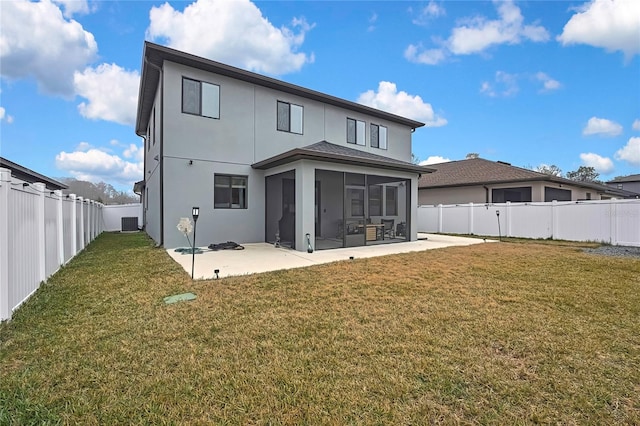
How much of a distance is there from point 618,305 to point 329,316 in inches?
155

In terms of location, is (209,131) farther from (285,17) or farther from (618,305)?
(618,305)

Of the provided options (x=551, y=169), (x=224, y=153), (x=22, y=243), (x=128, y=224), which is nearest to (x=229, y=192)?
(x=224, y=153)

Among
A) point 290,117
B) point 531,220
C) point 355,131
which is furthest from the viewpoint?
point 355,131

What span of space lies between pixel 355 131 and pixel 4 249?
12.8 meters

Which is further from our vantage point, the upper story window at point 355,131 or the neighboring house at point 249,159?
the upper story window at point 355,131

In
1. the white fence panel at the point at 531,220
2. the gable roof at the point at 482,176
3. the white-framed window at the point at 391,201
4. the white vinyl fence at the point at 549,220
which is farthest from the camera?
the gable roof at the point at 482,176

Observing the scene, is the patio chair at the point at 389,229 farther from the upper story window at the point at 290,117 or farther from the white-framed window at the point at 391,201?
→ the upper story window at the point at 290,117

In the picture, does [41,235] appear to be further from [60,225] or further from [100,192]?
[100,192]

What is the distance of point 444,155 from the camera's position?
40.1 m

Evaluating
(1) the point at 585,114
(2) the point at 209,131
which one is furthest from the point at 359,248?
(1) the point at 585,114

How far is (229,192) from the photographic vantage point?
10.9 meters

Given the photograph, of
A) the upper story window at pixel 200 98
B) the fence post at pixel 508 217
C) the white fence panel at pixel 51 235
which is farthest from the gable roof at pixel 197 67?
the fence post at pixel 508 217

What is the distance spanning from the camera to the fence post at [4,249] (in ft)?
10.9

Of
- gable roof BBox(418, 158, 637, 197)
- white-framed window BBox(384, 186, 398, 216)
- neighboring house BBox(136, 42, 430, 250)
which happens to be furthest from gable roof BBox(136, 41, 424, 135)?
gable roof BBox(418, 158, 637, 197)
